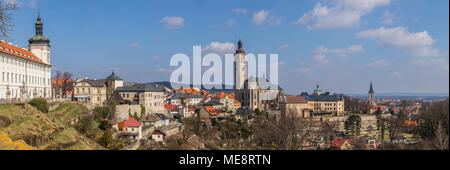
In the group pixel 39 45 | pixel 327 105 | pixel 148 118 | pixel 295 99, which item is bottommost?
pixel 327 105

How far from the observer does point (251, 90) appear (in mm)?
78000

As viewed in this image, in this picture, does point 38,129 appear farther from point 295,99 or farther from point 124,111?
point 295,99

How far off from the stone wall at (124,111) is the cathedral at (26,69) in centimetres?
934

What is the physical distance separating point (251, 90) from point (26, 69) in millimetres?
49817

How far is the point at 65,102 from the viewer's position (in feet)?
117

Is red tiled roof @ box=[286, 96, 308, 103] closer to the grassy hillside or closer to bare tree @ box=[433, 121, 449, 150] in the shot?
the grassy hillside

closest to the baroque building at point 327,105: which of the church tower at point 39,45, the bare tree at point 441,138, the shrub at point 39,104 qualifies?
the church tower at point 39,45

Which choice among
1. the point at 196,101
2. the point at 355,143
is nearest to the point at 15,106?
the point at 355,143

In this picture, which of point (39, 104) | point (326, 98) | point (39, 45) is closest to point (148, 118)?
point (39, 104)
